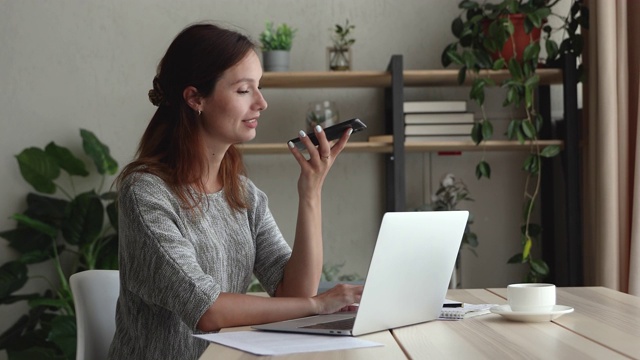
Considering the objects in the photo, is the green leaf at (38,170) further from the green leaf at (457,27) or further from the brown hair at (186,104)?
the brown hair at (186,104)

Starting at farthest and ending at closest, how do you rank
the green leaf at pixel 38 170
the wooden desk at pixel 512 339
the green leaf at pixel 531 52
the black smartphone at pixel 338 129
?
the green leaf at pixel 38 170 < the green leaf at pixel 531 52 < the black smartphone at pixel 338 129 < the wooden desk at pixel 512 339

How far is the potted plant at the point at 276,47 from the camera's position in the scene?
3834mm

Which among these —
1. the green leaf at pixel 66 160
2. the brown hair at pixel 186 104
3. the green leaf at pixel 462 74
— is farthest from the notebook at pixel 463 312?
the green leaf at pixel 66 160

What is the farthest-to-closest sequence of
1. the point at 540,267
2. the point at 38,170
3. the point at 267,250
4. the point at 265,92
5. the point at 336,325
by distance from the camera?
the point at 265,92
the point at 38,170
the point at 540,267
the point at 267,250
the point at 336,325

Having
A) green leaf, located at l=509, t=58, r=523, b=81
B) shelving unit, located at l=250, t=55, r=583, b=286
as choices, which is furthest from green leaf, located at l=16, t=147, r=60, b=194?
green leaf, located at l=509, t=58, r=523, b=81

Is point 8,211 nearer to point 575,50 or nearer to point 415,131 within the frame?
point 415,131

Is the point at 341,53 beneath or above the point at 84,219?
above

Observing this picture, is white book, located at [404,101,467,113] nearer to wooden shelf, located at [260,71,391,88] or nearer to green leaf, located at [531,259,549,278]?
wooden shelf, located at [260,71,391,88]

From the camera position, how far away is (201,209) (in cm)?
192

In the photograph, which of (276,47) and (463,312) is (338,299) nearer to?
(463,312)

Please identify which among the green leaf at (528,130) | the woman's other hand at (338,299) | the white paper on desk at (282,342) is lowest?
the white paper on desk at (282,342)

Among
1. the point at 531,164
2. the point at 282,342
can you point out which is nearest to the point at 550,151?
the point at 531,164

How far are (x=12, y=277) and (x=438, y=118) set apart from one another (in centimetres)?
194

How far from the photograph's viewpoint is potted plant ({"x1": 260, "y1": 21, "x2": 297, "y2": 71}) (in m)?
3.83
